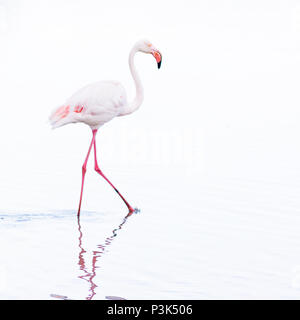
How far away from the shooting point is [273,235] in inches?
327

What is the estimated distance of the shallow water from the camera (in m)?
6.44

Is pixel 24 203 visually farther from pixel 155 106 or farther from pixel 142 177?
pixel 155 106

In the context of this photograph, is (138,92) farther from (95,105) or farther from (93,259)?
(93,259)

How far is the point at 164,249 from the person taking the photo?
7750 millimetres

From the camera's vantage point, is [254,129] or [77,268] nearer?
[77,268]

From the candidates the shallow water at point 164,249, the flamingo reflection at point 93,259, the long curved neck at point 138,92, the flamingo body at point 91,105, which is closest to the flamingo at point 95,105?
the flamingo body at point 91,105

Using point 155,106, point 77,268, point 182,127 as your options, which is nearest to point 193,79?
point 155,106

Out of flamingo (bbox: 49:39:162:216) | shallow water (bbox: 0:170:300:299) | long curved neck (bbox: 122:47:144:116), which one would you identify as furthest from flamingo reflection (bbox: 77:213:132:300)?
long curved neck (bbox: 122:47:144:116)

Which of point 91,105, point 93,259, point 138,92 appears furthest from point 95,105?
point 93,259

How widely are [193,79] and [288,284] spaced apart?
692 inches

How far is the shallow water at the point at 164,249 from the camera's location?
644 cm

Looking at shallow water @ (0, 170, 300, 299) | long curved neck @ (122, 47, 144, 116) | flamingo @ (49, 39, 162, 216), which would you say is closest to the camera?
shallow water @ (0, 170, 300, 299)

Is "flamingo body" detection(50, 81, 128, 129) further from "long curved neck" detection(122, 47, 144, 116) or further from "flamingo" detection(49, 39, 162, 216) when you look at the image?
"long curved neck" detection(122, 47, 144, 116)
